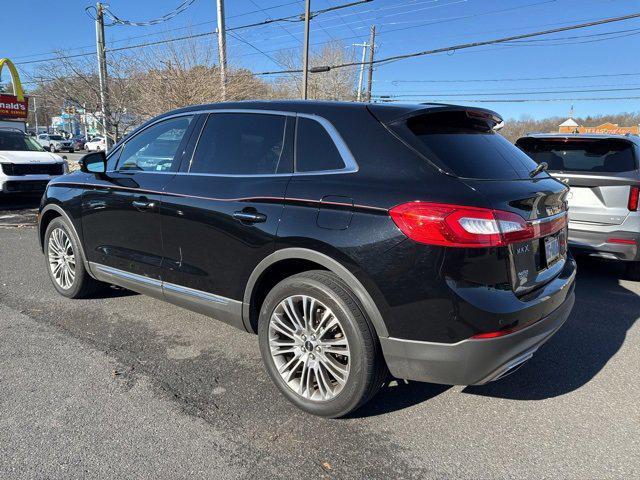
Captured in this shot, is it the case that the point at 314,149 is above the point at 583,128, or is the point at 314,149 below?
below

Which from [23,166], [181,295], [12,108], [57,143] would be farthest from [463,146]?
[57,143]

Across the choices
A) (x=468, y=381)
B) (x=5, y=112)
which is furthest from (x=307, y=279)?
(x=5, y=112)

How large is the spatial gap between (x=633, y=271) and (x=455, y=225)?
4.58 metres

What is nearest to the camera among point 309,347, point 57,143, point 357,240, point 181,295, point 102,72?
point 357,240

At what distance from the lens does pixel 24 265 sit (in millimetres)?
5922

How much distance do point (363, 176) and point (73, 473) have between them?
2.06 metres

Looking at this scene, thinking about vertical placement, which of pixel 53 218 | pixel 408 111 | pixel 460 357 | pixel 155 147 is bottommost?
pixel 460 357

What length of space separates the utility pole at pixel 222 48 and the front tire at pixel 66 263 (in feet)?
49.6

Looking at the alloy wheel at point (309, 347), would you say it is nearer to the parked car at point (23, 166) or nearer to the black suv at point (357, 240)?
the black suv at point (357, 240)

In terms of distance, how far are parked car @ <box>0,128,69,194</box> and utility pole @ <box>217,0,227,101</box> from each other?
8.97m

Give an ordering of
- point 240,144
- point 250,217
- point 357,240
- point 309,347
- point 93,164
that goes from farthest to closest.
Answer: point 93,164
point 240,144
point 250,217
point 309,347
point 357,240

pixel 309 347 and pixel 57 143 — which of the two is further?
pixel 57 143

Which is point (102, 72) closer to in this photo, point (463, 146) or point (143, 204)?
point (143, 204)

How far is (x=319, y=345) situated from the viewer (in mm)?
2756
